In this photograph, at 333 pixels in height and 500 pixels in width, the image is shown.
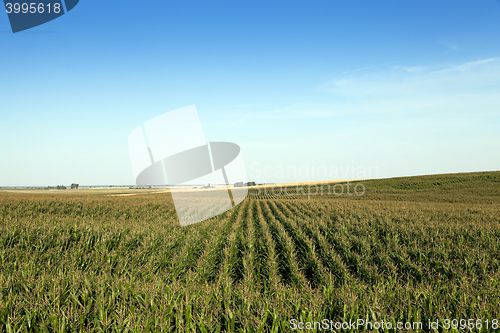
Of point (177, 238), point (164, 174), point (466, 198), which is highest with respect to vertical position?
point (164, 174)

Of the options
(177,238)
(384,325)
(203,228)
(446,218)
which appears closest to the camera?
(384,325)

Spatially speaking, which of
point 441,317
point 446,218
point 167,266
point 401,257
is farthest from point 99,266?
point 446,218

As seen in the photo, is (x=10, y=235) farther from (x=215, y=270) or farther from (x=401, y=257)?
(x=401, y=257)

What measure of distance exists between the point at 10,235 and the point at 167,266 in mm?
6199

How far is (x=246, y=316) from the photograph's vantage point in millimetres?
3221

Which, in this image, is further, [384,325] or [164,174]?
[164,174]

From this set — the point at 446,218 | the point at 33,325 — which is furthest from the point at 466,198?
the point at 33,325

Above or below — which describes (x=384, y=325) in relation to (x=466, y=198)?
above

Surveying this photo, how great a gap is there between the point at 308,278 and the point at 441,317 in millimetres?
5041

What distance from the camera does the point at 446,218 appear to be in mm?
16344

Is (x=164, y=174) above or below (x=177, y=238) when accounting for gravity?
above

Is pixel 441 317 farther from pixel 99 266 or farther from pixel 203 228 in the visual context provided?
pixel 203 228

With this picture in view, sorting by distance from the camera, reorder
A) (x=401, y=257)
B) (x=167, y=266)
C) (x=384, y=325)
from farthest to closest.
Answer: (x=401, y=257)
(x=167, y=266)
(x=384, y=325)

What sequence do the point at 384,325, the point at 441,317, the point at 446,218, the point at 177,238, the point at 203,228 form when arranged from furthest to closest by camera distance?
the point at 446,218
the point at 203,228
the point at 177,238
the point at 441,317
the point at 384,325
